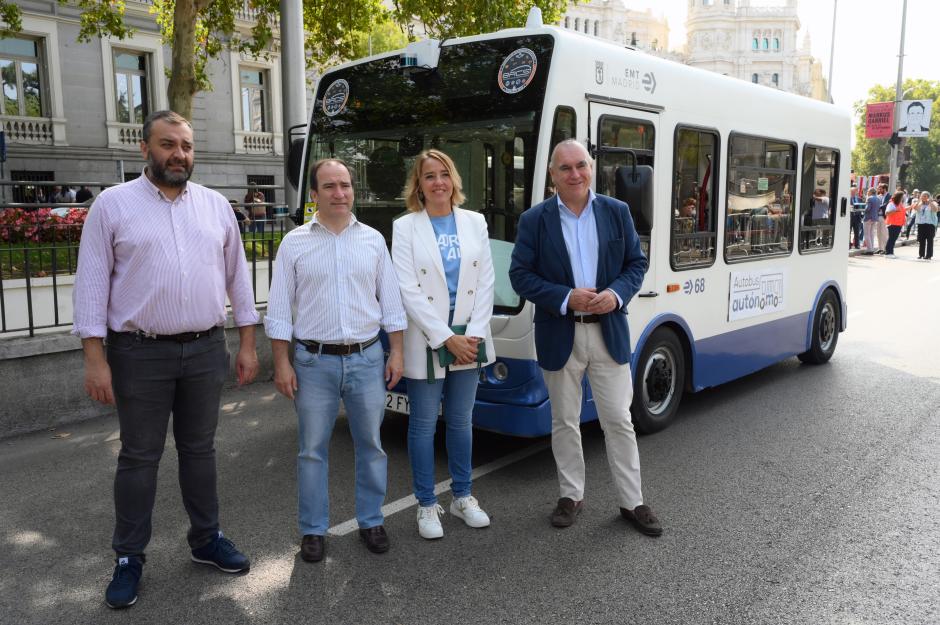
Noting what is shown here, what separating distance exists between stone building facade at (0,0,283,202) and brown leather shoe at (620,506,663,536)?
1933 centimetres

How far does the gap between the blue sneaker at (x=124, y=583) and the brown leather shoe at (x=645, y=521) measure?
2380 millimetres

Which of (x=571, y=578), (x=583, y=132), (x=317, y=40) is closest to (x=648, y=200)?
(x=583, y=132)

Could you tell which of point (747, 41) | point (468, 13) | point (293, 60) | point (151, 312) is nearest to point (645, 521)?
point (151, 312)

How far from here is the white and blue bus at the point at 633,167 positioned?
4.70 metres

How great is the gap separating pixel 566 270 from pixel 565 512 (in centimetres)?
127

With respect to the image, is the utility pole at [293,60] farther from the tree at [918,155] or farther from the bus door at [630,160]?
the tree at [918,155]

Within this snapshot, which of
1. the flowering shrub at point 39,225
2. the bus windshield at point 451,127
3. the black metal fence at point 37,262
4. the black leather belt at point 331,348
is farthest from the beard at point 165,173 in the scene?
the flowering shrub at point 39,225

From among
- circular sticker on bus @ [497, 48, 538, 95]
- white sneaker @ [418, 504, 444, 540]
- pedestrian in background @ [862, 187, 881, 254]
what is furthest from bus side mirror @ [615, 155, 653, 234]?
pedestrian in background @ [862, 187, 881, 254]

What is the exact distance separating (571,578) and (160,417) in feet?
6.39

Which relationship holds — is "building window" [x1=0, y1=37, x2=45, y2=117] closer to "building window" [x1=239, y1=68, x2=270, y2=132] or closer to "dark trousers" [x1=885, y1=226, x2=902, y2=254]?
"building window" [x1=239, y1=68, x2=270, y2=132]

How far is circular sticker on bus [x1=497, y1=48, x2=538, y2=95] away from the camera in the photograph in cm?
466

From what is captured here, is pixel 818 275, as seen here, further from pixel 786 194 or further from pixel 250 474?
pixel 250 474

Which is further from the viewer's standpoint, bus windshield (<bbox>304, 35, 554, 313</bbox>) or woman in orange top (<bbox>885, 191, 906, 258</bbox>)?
woman in orange top (<bbox>885, 191, 906, 258</bbox>)

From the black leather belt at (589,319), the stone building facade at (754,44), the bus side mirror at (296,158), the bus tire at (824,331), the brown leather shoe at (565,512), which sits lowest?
the brown leather shoe at (565,512)
